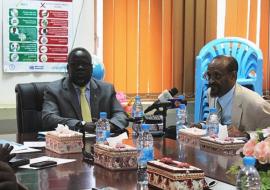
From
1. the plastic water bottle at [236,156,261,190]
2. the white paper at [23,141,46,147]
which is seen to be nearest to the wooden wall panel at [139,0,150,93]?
the white paper at [23,141,46,147]

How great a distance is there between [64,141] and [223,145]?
0.89 meters

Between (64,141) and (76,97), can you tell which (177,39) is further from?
(64,141)

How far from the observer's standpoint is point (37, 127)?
353cm

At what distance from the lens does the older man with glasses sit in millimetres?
3252

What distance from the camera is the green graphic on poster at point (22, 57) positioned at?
4089mm

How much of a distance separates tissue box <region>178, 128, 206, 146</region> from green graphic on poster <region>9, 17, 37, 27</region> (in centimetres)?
188

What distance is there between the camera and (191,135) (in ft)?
9.56

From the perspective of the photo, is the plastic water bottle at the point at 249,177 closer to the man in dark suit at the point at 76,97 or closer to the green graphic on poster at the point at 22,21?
the man in dark suit at the point at 76,97

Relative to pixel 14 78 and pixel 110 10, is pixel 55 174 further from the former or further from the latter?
pixel 110 10

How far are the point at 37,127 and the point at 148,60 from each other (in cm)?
162

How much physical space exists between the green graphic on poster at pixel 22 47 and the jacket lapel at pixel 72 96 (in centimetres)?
75

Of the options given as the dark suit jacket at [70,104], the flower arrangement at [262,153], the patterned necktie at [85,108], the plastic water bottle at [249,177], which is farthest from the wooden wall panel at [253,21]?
the plastic water bottle at [249,177]

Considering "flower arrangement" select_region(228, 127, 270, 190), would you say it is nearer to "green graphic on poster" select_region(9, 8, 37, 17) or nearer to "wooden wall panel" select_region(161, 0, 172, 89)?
"green graphic on poster" select_region(9, 8, 37, 17)

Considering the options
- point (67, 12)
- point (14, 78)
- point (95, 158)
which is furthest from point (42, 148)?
point (67, 12)
